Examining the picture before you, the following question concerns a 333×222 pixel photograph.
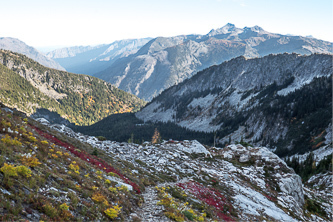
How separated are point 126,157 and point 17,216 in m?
29.6

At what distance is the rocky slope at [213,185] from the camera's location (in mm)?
20656

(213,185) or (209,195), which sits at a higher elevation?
(209,195)

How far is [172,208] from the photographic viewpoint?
17.1 meters

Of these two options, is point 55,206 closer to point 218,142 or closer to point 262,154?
point 262,154

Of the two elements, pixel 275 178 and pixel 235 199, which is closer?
pixel 235 199

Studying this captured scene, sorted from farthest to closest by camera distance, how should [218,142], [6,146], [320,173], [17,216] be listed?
1. [218,142]
2. [320,173]
3. [6,146]
4. [17,216]

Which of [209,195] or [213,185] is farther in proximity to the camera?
[213,185]

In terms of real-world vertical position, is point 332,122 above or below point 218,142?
above

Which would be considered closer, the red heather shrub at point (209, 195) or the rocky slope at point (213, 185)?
the rocky slope at point (213, 185)

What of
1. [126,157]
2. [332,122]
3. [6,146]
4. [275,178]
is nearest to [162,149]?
[126,157]

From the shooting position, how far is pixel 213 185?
33.7 m

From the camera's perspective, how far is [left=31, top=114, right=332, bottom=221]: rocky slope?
20.7 metres

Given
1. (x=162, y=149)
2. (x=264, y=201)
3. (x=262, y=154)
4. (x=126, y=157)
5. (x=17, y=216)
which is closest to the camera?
(x=17, y=216)

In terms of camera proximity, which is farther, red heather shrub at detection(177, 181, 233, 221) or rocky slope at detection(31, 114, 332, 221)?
red heather shrub at detection(177, 181, 233, 221)
